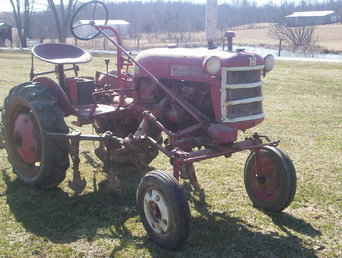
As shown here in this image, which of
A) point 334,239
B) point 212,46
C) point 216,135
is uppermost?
point 212,46

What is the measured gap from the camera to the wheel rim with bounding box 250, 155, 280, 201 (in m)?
4.25

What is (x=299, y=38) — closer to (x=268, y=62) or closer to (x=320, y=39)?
(x=320, y=39)

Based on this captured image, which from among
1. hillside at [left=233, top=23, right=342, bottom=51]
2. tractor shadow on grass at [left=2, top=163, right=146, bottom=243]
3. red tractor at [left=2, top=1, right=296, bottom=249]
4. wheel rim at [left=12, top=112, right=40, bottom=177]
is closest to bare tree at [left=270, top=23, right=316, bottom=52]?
hillside at [left=233, top=23, right=342, bottom=51]

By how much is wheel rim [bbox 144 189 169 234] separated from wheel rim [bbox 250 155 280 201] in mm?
1187

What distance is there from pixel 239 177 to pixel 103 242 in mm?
2147

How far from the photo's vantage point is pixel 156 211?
12.1 ft

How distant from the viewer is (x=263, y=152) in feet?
14.1

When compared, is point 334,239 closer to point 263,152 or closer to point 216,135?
point 263,152

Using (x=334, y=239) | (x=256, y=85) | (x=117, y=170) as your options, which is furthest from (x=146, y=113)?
(x=334, y=239)

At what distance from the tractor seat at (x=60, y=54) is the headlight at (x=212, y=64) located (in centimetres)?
190

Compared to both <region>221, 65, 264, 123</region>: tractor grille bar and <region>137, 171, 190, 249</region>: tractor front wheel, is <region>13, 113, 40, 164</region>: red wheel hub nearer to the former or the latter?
<region>137, 171, 190, 249</region>: tractor front wheel

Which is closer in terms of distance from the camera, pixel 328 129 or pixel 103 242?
pixel 103 242

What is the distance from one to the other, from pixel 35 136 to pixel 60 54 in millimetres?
1131

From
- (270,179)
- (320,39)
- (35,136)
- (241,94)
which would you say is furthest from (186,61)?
(320,39)
